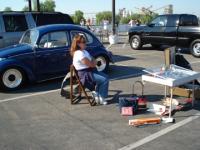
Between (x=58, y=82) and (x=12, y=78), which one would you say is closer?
(x=12, y=78)

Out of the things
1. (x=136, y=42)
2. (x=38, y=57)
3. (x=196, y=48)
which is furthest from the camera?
(x=136, y=42)

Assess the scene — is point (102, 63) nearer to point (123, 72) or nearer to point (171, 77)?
point (123, 72)

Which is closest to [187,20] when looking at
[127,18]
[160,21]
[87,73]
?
[160,21]

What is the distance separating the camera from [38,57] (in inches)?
350

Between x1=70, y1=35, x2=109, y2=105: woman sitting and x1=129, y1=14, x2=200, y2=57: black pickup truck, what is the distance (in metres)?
8.16

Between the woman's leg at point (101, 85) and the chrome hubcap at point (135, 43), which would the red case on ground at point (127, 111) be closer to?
the woman's leg at point (101, 85)

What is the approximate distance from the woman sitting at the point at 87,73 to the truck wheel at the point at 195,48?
8.14m

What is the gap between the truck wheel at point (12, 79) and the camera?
8.55 metres

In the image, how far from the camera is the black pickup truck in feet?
48.6

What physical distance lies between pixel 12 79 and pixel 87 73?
8.11 ft

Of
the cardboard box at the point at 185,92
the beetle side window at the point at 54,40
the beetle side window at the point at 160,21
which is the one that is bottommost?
the cardboard box at the point at 185,92

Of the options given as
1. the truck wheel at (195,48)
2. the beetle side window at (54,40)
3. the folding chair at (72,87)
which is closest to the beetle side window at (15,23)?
the beetle side window at (54,40)

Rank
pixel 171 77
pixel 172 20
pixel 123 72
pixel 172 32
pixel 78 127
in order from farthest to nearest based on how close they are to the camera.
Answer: pixel 172 20 → pixel 172 32 → pixel 123 72 → pixel 171 77 → pixel 78 127

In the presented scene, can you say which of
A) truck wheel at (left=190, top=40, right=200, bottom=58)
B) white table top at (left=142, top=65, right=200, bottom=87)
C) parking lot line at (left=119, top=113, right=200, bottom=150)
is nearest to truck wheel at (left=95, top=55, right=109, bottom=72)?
white table top at (left=142, top=65, right=200, bottom=87)
